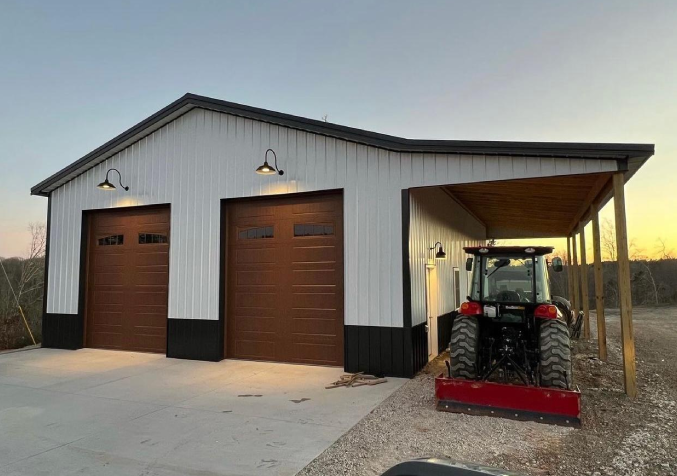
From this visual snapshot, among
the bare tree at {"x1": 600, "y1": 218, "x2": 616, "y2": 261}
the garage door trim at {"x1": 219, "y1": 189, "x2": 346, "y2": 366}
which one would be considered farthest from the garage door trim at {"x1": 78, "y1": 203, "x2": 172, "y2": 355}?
the bare tree at {"x1": 600, "y1": 218, "x2": 616, "y2": 261}

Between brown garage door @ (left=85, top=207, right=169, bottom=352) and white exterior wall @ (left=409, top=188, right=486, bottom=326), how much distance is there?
555cm

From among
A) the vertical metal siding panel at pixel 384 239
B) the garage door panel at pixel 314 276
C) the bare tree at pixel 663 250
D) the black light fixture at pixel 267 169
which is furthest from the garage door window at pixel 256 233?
the bare tree at pixel 663 250

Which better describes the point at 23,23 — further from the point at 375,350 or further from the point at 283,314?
the point at 375,350

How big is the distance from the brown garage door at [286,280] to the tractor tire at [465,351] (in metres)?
2.74

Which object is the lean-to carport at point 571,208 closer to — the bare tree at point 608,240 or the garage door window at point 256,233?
the garage door window at point 256,233

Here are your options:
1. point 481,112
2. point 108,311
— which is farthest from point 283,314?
point 481,112

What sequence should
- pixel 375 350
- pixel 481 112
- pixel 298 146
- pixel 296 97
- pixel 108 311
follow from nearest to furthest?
pixel 375 350, pixel 298 146, pixel 108 311, pixel 481 112, pixel 296 97

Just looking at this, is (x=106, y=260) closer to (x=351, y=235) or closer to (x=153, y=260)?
(x=153, y=260)

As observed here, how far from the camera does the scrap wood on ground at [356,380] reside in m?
6.66

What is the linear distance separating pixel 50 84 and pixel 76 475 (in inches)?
510

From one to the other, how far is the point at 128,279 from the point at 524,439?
8.97 m

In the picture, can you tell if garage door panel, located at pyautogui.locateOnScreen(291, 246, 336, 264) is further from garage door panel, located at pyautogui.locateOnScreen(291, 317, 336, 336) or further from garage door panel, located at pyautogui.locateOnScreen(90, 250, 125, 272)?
garage door panel, located at pyautogui.locateOnScreen(90, 250, 125, 272)

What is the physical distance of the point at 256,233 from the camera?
8.72 m

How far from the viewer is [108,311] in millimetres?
10172
